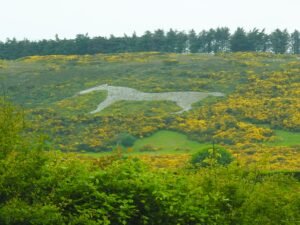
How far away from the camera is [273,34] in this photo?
11894cm

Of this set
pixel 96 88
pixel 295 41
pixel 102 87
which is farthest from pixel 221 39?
pixel 96 88

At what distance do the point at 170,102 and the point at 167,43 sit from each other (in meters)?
56.5

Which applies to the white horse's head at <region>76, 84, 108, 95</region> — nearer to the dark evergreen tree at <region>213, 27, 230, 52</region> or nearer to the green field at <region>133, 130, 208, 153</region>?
the green field at <region>133, 130, 208, 153</region>

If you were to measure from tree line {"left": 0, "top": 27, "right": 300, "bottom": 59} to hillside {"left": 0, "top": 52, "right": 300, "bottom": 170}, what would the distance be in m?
22.1

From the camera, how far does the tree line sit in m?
118

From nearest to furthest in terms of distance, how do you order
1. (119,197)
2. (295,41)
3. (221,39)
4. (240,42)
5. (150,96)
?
(119,197)
(150,96)
(240,42)
(295,41)
(221,39)

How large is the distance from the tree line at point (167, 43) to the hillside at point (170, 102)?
2207cm

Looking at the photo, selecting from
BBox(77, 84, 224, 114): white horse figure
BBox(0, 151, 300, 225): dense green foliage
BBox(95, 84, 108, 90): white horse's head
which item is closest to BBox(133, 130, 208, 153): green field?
BBox(77, 84, 224, 114): white horse figure

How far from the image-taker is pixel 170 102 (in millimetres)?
69312

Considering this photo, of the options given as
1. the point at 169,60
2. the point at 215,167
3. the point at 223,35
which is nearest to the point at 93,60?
the point at 169,60

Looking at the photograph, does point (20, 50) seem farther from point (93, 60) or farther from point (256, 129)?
point (256, 129)

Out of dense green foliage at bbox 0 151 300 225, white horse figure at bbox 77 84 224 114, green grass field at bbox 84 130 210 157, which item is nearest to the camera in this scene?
dense green foliage at bbox 0 151 300 225

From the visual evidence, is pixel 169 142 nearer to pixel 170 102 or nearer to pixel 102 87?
pixel 170 102

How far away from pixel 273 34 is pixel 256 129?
219ft
